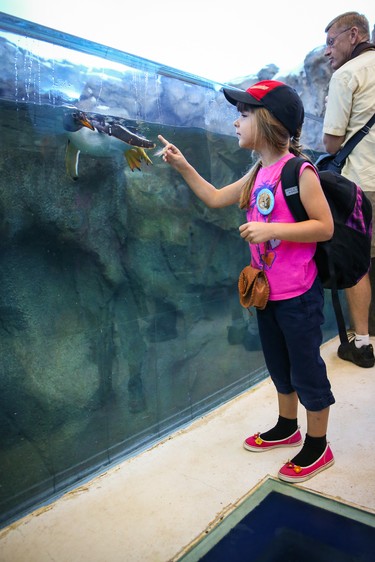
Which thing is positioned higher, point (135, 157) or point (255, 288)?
point (135, 157)

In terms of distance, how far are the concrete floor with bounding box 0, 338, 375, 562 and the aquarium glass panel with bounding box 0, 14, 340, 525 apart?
A: 10cm

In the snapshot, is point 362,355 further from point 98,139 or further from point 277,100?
point 98,139

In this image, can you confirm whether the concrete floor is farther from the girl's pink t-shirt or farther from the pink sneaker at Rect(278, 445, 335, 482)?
the girl's pink t-shirt

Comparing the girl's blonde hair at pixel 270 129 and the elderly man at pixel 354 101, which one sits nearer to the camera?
the girl's blonde hair at pixel 270 129

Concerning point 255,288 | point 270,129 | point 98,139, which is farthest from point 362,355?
point 98,139

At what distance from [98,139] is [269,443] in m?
1.21

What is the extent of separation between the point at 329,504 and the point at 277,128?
1.11 meters

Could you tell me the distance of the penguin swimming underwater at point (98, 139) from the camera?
1441mm

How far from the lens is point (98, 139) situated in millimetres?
1517

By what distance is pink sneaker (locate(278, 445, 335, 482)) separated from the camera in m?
1.41

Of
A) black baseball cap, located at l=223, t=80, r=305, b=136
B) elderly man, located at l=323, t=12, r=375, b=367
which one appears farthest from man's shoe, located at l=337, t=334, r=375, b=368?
black baseball cap, located at l=223, t=80, r=305, b=136

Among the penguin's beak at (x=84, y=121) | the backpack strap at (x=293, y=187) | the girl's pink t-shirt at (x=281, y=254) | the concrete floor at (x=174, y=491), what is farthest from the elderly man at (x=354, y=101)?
the penguin's beak at (x=84, y=121)

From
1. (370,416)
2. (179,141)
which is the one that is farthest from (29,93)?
(370,416)

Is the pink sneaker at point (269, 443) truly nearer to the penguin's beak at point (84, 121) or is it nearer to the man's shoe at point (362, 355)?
the man's shoe at point (362, 355)
